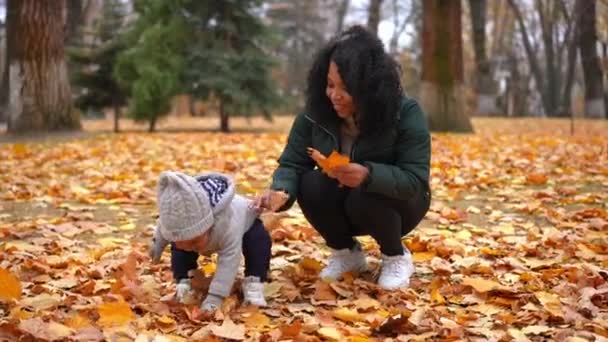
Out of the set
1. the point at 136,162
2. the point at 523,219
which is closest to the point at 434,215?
the point at 523,219

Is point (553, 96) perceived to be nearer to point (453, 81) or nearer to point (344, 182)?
point (453, 81)

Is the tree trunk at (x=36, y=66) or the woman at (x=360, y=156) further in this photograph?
the tree trunk at (x=36, y=66)

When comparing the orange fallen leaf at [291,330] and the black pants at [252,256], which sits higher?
the black pants at [252,256]

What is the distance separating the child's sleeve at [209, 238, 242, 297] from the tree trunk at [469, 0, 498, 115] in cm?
2019

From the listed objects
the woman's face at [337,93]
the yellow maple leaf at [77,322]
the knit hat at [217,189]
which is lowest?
the yellow maple leaf at [77,322]

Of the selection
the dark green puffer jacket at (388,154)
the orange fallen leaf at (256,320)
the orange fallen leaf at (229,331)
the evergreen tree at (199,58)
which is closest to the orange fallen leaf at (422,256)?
the dark green puffer jacket at (388,154)

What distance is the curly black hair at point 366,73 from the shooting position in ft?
8.79

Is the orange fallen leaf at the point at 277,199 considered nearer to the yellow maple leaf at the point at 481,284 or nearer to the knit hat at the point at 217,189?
the knit hat at the point at 217,189

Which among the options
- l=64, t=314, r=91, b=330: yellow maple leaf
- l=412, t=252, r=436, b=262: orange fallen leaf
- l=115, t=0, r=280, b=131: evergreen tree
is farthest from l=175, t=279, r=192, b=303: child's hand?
l=115, t=0, r=280, b=131: evergreen tree

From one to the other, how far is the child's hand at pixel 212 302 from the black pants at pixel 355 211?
605 millimetres

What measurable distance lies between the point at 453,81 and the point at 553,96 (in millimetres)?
18438

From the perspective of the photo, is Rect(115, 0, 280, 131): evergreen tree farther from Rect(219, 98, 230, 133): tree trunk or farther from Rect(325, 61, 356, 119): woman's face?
Rect(325, 61, 356, 119): woman's face

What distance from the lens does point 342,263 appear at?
3.12m

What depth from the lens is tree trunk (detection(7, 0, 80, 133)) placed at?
1024 cm
